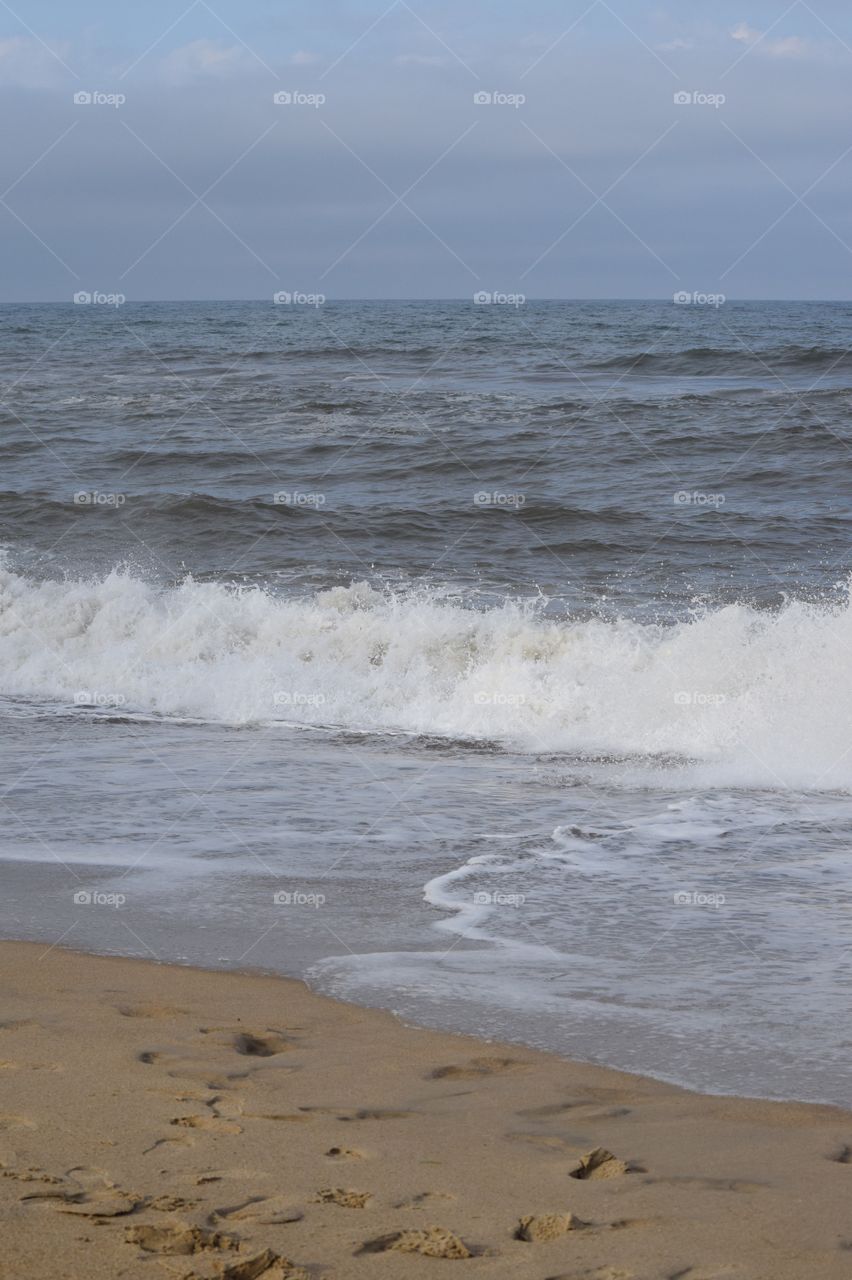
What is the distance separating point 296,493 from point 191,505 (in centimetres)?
146

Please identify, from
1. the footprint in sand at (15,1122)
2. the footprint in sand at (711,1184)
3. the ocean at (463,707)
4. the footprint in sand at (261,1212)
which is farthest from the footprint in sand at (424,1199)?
the ocean at (463,707)

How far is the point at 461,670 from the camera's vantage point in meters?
11.1

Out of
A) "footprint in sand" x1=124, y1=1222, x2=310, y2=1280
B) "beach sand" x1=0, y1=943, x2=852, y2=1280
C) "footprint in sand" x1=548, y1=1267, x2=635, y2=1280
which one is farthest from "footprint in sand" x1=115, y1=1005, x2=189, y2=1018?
"footprint in sand" x1=548, y1=1267, x2=635, y2=1280

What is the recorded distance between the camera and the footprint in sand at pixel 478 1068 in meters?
3.94

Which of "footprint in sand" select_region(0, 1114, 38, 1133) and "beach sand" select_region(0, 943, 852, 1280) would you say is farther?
"footprint in sand" select_region(0, 1114, 38, 1133)

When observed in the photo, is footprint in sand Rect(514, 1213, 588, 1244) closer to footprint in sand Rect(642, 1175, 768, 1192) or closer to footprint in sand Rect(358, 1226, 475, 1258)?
footprint in sand Rect(358, 1226, 475, 1258)

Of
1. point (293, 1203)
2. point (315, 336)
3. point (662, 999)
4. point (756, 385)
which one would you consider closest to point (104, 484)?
point (756, 385)

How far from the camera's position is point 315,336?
40.4 m

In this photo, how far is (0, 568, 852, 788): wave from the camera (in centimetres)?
914

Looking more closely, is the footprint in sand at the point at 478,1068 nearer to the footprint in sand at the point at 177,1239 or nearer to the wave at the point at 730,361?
the footprint in sand at the point at 177,1239

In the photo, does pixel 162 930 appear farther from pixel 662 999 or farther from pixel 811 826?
pixel 811 826

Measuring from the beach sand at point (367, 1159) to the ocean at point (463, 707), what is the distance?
357mm

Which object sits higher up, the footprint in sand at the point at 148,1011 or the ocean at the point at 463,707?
the ocean at the point at 463,707

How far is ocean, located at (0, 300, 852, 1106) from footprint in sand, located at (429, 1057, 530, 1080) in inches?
8.6
